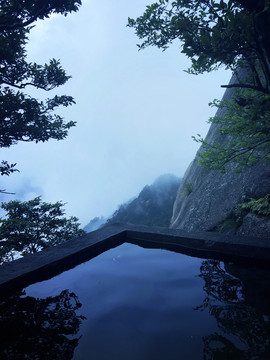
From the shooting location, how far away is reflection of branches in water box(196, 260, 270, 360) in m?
1.48

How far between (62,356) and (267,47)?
4.97 metres

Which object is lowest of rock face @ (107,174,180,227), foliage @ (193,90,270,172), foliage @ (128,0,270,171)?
rock face @ (107,174,180,227)

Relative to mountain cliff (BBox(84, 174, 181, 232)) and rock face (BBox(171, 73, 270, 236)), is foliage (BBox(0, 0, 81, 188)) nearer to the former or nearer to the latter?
rock face (BBox(171, 73, 270, 236))

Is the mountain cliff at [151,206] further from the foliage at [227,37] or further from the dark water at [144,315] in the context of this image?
the dark water at [144,315]

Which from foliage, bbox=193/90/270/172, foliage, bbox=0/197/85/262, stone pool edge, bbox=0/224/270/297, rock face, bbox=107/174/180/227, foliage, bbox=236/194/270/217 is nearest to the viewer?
stone pool edge, bbox=0/224/270/297

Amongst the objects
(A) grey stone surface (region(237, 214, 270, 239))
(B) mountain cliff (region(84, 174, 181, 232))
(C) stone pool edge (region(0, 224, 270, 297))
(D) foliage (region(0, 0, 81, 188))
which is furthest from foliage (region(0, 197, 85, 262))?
(B) mountain cliff (region(84, 174, 181, 232))

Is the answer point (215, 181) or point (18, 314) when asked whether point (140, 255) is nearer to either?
point (18, 314)

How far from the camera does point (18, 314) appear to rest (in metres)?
2.10

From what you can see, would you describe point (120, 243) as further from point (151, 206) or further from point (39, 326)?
point (151, 206)

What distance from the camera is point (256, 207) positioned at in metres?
Result: 6.67

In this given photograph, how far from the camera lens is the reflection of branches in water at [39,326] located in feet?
5.31

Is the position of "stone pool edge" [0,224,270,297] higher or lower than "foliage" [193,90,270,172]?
lower

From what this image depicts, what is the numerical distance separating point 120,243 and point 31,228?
7914 millimetres

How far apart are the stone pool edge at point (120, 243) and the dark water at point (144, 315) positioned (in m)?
0.17
